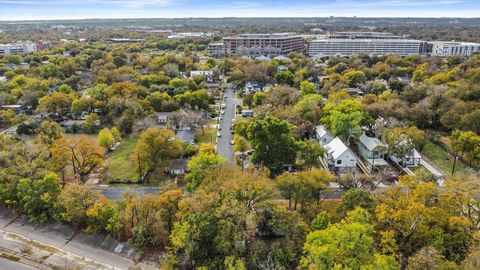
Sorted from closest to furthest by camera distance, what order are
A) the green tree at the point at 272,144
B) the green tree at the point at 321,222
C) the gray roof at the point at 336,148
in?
the green tree at the point at 321,222, the green tree at the point at 272,144, the gray roof at the point at 336,148

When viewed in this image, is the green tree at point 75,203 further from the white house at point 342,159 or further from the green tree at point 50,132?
the white house at point 342,159

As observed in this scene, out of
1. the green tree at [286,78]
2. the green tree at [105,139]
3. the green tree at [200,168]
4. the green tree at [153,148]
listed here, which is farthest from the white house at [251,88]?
the green tree at [200,168]

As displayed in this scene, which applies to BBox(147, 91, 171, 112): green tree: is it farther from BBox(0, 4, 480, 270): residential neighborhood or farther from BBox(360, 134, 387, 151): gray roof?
BBox(360, 134, 387, 151): gray roof

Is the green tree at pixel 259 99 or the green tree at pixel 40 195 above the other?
the green tree at pixel 259 99

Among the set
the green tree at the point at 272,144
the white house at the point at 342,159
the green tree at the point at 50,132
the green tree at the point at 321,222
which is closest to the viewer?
the green tree at the point at 321,222

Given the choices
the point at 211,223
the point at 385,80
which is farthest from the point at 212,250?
the point at 385,80

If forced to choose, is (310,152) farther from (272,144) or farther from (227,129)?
(227,129)

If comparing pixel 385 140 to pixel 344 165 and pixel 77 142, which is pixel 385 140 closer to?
pixel 344 165

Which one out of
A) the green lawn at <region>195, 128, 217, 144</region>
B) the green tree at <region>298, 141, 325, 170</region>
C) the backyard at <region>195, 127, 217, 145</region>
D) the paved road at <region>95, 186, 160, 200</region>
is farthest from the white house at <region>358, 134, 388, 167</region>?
the paved road at <region>95, 186, 160, 200</region>
